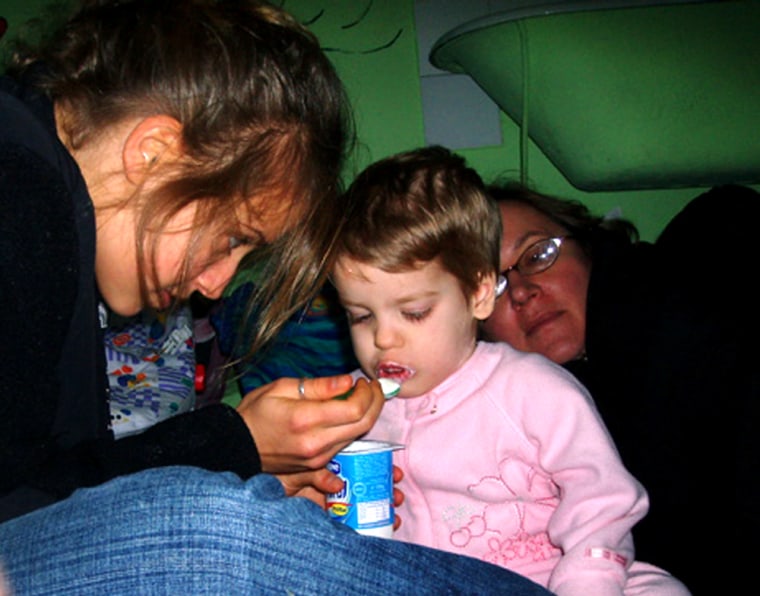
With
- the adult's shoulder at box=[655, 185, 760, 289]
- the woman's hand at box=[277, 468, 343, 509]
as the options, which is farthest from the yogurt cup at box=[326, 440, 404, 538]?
the adult's shoulder at box=[655, 185, 760, 289]

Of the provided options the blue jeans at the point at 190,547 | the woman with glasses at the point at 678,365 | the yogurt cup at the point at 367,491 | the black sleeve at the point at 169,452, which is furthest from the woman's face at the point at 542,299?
the blue jeans at the point at 190,547

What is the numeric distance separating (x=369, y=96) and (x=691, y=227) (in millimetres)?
1224

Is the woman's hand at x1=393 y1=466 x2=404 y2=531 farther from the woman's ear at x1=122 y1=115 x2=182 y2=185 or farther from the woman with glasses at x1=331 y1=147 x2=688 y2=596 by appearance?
the woman's ear at x1=122 y1=115 x2=182 y2=185

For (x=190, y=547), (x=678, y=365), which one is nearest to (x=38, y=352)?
(x=190, y=547)

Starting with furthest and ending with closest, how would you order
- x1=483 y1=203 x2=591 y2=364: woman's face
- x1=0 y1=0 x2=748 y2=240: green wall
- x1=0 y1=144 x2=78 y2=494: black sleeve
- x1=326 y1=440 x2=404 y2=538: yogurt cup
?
x1=0 y1=0 x2=748 y2=240: green wall < x1=483 y1=203 x2=591 y2=364: woman's face < x1=326 y1=440 x2=404 y2=538: yogurt cup < x1=0 y1=144 x2=78 y2=494: black sleeve

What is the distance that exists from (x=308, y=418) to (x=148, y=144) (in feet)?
1.44

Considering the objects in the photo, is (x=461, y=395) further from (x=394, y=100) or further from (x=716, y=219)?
(x=394, y=100)

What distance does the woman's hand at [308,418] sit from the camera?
1.16m

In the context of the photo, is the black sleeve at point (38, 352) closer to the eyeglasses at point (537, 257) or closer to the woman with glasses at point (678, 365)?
the woman with glasses at point (678, 365)

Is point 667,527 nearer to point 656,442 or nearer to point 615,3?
point 656,442

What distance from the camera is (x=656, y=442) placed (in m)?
1.32

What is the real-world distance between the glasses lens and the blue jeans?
1.05 metres

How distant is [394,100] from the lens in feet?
7.97

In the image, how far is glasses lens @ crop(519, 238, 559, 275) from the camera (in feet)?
5.75
